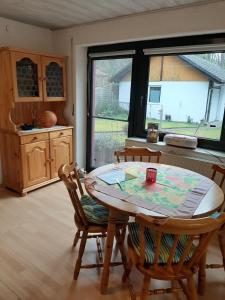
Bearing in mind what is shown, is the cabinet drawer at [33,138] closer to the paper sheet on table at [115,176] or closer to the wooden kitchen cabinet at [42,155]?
the wooden kitchen cabinet at [42,155]

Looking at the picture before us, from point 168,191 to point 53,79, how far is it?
97.8 inches

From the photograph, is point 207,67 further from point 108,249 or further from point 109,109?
point 108,249

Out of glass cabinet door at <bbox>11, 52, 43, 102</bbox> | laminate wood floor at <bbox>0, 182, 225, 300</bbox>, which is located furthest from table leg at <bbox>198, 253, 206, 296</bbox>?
glass cabinet door at <bbox>11, 52, 43, 102</bbox>

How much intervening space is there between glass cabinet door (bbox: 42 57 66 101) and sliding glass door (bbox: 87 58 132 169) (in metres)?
0.46

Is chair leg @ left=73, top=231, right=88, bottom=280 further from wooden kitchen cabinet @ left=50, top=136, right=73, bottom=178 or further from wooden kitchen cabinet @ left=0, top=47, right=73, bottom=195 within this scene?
wooden kitchen cabinet @ left=50, top=136, right=73, bottom=178

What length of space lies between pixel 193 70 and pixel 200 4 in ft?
2.24

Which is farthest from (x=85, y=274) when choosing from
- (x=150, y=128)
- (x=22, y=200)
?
(x=150, y=128)

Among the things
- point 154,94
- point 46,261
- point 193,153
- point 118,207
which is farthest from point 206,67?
point 46,261

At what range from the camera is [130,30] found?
2.78 meters

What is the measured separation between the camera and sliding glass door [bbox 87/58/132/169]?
331 cm

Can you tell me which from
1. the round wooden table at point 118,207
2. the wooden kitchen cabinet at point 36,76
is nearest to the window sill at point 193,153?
the round wooden table at point 118,207

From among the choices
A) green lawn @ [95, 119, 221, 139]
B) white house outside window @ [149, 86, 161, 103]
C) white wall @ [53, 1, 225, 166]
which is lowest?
green lawn @ [95, 119, 221, 139]

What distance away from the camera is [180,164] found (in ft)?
8.73

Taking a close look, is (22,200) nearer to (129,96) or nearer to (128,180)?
(128,180)
